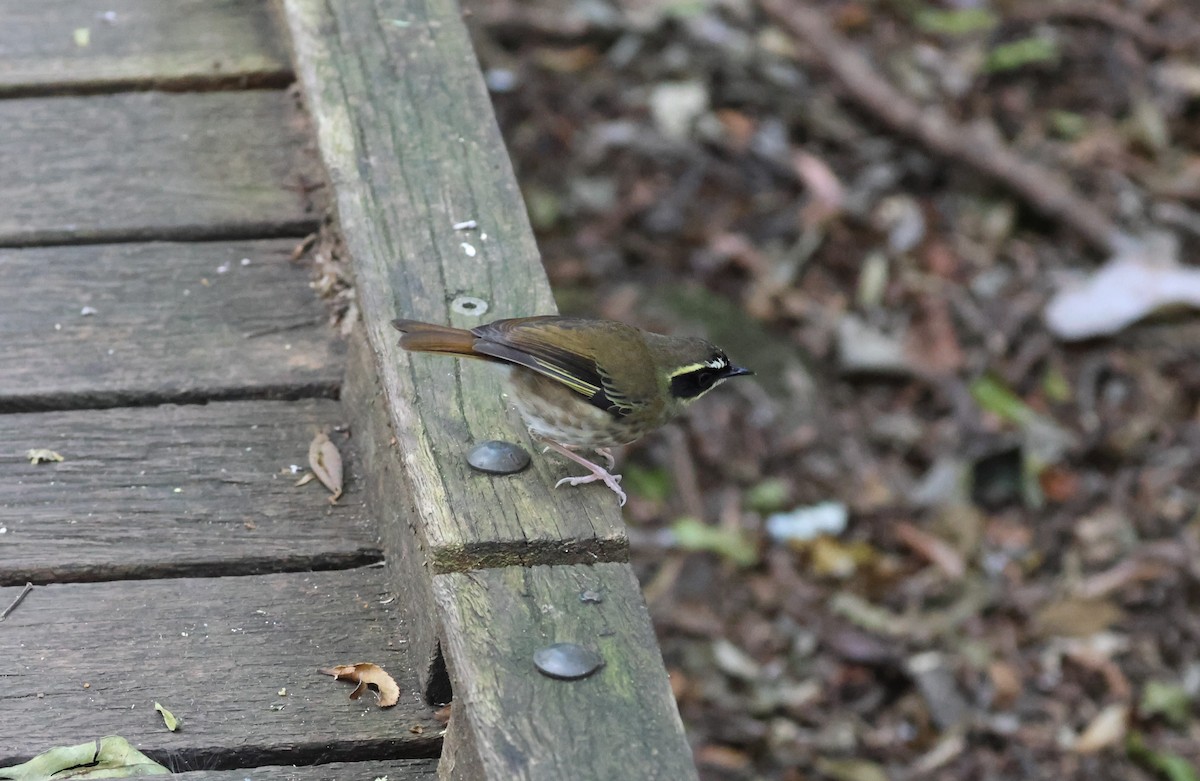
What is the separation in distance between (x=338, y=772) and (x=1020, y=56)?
291 inches

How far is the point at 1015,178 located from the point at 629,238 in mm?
2136

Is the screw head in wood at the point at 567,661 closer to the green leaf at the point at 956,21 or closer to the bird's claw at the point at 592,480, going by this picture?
the bird's claw at the point at 592,480

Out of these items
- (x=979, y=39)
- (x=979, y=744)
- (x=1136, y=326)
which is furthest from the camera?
(x=979, y=39)

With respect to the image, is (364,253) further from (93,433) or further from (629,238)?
(629,238)

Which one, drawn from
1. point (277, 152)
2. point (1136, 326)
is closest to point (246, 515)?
point (277, 152)

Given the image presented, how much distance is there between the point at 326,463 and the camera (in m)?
3.30

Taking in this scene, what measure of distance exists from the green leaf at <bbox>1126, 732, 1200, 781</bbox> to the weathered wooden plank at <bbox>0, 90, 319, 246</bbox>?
3.96 m

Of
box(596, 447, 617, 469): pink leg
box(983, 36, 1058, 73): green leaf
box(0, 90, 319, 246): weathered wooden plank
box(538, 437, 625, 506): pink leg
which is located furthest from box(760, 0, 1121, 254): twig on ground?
box(538, 437, 625, 506): pink leg

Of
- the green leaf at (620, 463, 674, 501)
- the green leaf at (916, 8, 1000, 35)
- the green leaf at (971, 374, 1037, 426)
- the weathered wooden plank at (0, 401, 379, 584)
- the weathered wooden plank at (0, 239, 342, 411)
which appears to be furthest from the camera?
the green leaf at (916, 8, 1000, 35)

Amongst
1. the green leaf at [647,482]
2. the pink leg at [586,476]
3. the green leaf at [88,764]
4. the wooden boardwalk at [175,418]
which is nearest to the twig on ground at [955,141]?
the green leaf at [647,482]

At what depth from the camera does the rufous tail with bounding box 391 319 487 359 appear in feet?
10.1

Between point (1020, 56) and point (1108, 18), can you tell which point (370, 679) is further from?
point (1108, 18)

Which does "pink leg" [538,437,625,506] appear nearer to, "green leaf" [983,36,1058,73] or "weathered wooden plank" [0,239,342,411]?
"weathered wooden plank" [0,239,342,411]

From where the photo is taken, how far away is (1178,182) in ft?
27.4
